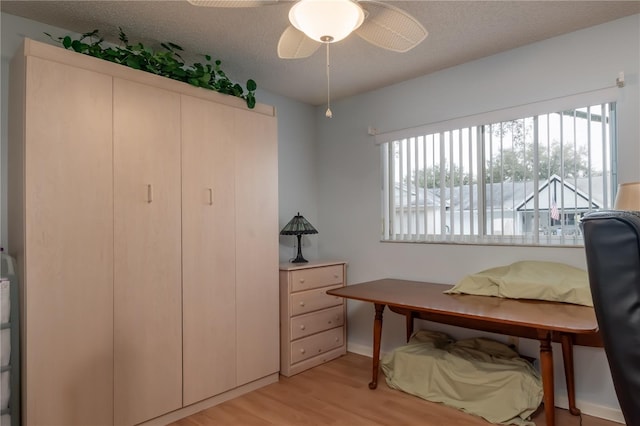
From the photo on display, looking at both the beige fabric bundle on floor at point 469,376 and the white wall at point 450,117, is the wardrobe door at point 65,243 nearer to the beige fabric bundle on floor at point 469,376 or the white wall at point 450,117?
the beige fabric bundle on floor at point 469,376

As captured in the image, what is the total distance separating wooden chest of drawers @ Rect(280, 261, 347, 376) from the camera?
3.01 metres

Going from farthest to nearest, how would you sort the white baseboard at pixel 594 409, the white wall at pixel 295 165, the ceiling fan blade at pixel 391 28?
1. the white wall at pixel 295 165
2. the white baseboard at pixel 594 409
3. the ceiling fan blade at pixel 391 28

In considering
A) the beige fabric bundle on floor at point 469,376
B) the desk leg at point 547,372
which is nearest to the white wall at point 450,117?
the beige fabric bundle on floor at point 469,376

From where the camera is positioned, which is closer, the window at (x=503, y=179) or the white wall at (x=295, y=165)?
the window at (x=503, y=179)

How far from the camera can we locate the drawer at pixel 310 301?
3041mm

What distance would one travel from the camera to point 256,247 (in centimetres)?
280

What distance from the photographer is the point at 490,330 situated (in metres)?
2.56

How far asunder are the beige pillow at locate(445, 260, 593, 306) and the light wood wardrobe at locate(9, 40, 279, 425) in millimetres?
1513

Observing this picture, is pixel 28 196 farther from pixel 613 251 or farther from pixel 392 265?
pixel 392 265

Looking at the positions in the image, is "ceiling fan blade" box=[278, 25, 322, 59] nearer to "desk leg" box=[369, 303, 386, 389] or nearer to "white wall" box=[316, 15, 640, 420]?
"white wall" box=[316, 15, 640, 420]

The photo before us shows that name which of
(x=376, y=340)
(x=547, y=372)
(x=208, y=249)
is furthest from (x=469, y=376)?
(x=208, y=249)

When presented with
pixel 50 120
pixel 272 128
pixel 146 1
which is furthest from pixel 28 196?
pixel 272 128

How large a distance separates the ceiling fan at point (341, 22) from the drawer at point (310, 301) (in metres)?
1.88

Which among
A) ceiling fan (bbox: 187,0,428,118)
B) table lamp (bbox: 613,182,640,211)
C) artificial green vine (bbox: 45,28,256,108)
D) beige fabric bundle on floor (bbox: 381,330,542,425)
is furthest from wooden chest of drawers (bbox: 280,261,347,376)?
table lamp (bbox: 613,182,640,211)
